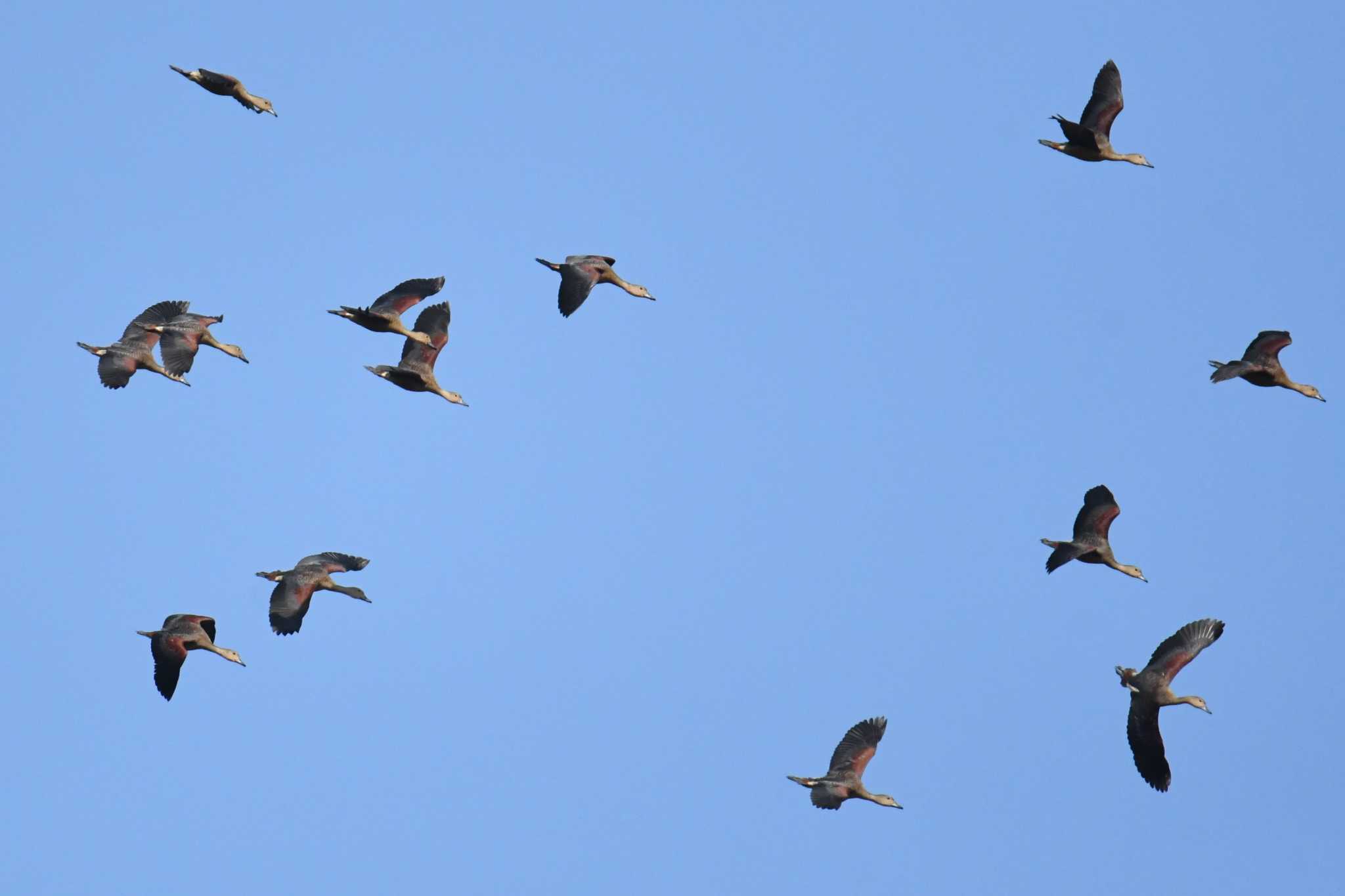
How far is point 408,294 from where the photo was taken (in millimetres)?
44562

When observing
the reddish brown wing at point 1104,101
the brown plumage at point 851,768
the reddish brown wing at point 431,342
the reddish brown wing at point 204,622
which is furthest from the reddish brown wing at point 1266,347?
the reddish brown wing at point 204,622

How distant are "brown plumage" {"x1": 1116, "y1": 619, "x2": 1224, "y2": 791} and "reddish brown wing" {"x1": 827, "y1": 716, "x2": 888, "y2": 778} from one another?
4.72 metres

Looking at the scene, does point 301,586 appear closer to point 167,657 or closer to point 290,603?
point 290,603

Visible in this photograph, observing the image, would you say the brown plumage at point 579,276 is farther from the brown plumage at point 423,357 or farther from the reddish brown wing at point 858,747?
the reddish brown wing at point 858,747

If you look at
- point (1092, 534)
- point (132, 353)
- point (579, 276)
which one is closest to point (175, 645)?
point (132, 353)

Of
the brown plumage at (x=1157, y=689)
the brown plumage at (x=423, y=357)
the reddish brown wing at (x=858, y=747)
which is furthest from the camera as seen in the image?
the brown plumage at (x=423, y=357)

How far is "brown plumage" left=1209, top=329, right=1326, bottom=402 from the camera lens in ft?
141

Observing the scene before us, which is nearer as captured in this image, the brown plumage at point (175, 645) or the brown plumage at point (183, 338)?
the brown plumage at point (175, 645)

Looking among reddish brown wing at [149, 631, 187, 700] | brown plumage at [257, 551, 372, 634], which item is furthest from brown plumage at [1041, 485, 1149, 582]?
reddish brown wing at [149, 631, 187, 700]

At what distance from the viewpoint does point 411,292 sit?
44.6 m

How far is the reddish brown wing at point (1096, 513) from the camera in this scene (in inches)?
1714

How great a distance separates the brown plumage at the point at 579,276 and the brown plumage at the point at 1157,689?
12.3 meters

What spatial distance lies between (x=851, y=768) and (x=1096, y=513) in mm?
6831

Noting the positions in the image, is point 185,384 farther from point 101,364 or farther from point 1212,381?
point 1212,381
